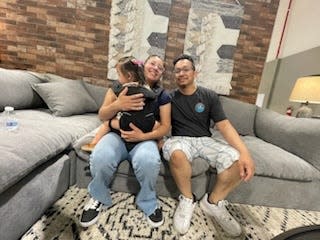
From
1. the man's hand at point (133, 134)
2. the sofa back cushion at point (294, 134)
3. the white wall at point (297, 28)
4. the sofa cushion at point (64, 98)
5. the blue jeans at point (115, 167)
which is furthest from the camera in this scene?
the white wall at point (297, 28)

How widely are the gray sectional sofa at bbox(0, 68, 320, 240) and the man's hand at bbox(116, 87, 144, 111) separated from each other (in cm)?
34

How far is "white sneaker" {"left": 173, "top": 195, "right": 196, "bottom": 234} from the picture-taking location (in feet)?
4.40

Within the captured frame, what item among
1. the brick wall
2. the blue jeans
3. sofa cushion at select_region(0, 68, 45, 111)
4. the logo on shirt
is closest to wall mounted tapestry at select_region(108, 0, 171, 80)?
the brick wall

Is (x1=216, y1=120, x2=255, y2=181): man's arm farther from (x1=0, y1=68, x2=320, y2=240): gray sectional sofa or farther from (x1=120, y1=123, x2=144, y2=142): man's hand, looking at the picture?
(x1=120, y1=123, x2=144, y2=142): man's hand

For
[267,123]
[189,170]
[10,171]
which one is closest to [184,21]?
[267,123]

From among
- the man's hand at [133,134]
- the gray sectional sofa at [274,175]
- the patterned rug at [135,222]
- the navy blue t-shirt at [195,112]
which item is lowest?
the patterned rug at [135,222]

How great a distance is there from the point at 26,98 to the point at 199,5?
80.2 inches

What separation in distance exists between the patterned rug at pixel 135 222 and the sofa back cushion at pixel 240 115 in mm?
923

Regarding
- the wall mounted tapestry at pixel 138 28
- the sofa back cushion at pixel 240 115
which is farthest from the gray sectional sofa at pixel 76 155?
the wall mounted tapestry at pixel 138 28

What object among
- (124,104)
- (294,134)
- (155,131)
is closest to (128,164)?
(155,131)

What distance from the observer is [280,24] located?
144 inches

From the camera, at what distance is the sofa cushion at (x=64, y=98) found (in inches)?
79.8

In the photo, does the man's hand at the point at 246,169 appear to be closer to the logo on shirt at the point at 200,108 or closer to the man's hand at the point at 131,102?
the logo on shirt at the point at 200,108

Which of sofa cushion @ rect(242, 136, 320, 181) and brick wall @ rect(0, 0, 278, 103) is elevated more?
brick wall @ rect(0, 0, 278, 103)
